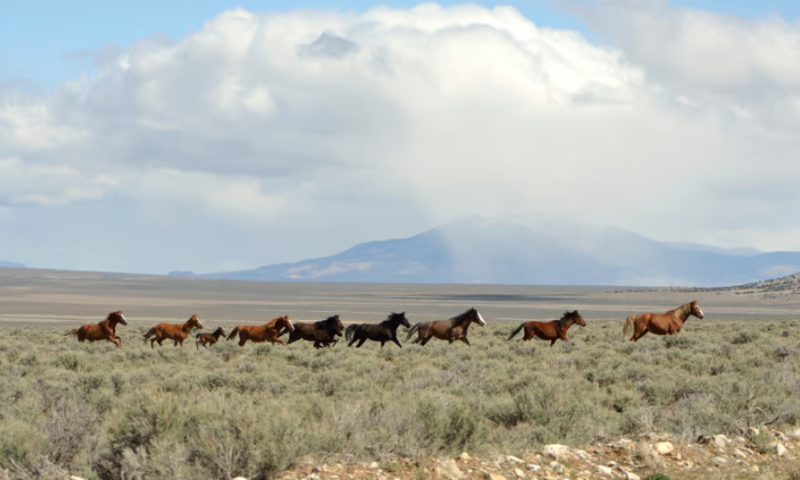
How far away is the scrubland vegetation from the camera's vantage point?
294 inches

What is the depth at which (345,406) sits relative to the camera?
928 centimetres

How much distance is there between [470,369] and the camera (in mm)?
17594

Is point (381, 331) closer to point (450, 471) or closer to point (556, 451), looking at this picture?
point (556, 451)

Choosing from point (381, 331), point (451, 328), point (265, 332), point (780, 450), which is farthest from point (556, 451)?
point (265, 332)

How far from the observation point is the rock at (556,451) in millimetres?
8367

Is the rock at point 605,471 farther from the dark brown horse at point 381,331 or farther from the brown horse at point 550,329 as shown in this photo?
the brown horse at point 550,329

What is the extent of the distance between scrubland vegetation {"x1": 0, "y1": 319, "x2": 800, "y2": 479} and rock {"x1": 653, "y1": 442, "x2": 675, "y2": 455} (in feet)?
2.03

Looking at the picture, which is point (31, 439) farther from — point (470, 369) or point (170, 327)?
point (170, 327)

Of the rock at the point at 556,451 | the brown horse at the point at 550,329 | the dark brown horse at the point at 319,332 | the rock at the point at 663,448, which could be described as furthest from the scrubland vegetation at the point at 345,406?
the brown horse at the point at 550,329

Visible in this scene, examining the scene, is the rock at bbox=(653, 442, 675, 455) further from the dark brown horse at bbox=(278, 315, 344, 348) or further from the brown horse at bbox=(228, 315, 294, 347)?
the brown horse at bbox=(228, 315, 294, 347)

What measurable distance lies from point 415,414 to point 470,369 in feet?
29.0

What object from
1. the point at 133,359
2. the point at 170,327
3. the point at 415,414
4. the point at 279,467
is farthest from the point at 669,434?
the point at 170,327

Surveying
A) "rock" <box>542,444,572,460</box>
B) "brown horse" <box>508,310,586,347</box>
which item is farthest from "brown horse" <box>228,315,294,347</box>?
"rock" <box>542,444,572,460</box>

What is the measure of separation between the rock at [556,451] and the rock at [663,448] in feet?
3.79
